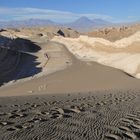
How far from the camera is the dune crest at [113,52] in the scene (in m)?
31.7

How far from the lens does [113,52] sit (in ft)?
135

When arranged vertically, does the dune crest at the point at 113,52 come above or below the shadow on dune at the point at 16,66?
above

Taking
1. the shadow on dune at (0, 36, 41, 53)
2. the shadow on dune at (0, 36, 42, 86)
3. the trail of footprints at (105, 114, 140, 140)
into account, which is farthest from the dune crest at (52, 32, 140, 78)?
the trail of footprints at (105, 114, 140, 140)

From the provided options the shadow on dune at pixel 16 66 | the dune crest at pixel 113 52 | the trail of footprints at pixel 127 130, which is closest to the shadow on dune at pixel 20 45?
the dune crest at pixel 113 52

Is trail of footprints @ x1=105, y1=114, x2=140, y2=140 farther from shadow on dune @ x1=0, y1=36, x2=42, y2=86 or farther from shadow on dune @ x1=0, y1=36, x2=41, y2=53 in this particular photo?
shadow on dune @ x1=0, y1=36, x2=41, y2=53

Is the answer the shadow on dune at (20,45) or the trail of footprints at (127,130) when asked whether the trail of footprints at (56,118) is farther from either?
the shadow on dune at (20,45)

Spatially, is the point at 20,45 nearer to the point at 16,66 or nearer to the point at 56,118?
the point at 16,66

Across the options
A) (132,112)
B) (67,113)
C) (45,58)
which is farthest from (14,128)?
(45,58)

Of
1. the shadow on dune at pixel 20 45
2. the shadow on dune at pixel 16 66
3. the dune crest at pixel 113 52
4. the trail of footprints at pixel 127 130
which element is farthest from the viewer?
the shadow on dune at pixel 20 45

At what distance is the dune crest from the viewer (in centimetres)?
3170

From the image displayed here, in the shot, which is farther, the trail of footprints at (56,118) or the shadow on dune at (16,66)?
the shadow on dune at (16,66)

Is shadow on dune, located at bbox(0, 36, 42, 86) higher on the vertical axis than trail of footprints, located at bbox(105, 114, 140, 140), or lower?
lower

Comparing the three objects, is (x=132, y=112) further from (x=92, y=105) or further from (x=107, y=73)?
(x=107, y=73)

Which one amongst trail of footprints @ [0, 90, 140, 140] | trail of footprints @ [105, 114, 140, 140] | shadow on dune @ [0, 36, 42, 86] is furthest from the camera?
shadow on dune @ [0, 36, 42, 86]
